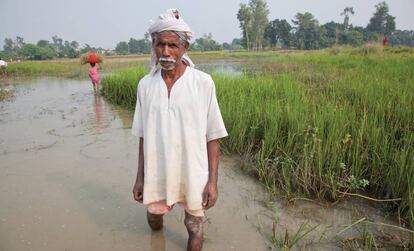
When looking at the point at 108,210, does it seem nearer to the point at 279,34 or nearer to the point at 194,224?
the point at 194,224

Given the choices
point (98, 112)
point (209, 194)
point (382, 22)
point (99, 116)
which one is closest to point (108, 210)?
point (209, 194)

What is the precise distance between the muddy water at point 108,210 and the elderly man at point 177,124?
1.66 feet

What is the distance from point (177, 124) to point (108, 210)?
1.23 metres

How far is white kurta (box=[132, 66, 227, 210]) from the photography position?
5.02 ft

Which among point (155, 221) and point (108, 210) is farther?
point (108, 210)

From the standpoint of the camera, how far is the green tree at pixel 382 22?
5725cm

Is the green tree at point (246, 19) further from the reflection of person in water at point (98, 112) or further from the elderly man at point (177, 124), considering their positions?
the elderly man at point (177, 124)

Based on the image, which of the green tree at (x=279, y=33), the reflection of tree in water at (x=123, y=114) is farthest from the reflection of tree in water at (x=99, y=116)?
the green tree at (x=279, y=33)

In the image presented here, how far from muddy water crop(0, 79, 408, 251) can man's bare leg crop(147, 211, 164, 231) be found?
5 centimetres

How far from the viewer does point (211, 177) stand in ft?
5.43

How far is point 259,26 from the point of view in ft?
156

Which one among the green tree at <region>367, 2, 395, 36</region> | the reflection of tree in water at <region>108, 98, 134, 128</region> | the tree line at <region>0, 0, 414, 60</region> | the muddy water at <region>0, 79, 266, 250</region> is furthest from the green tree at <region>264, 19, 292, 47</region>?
the muddy water at <region>0, 79, 266, 250</region>

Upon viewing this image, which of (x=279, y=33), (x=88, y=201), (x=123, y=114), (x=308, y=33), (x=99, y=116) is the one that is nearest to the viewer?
(x=88, y=201)

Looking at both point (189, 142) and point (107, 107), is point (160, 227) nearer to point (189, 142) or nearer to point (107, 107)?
point (189, 142)
